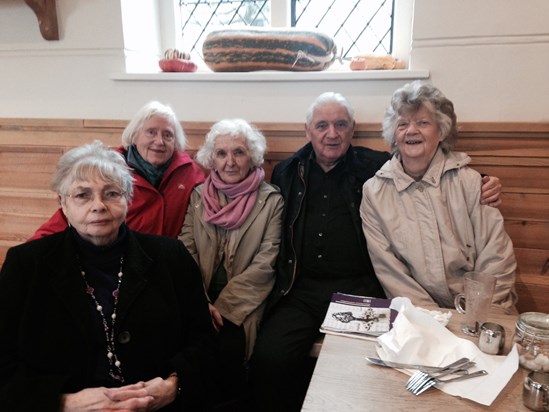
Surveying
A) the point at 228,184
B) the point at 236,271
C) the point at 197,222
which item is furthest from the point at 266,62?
the point at 236,271

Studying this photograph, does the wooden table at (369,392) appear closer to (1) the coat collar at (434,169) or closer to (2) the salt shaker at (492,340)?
(2) the salt shaker at (492,340)

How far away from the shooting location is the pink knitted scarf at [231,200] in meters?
1.92

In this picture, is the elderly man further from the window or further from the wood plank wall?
the window

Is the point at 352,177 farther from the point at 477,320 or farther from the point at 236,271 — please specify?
the point at 477,320

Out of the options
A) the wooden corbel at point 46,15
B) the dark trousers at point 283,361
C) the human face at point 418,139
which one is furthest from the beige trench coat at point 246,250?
the wooden corbel at point 46,15

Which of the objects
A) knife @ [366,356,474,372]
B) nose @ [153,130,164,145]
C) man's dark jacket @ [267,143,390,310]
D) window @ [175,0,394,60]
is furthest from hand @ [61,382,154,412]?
window @ [175,0,394,60]

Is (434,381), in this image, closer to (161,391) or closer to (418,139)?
(161,391)

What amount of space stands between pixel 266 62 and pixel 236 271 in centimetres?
106

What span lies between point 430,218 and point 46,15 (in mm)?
2209

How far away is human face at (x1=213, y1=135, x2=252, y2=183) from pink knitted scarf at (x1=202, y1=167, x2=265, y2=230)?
0.03 metres

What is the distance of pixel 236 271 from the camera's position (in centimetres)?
194

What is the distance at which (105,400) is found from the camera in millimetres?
1194

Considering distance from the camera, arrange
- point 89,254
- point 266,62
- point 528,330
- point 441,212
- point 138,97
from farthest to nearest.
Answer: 1. point 138,97
2. point 266,62
3. point 441,212
4. point 89,254
5. point 528,330

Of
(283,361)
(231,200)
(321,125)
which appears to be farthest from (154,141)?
(283,361)
